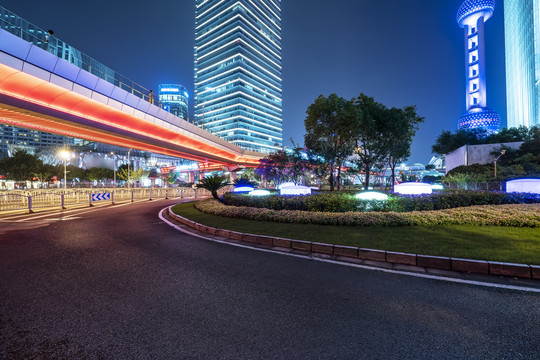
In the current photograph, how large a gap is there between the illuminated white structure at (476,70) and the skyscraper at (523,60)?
9959 millimetres

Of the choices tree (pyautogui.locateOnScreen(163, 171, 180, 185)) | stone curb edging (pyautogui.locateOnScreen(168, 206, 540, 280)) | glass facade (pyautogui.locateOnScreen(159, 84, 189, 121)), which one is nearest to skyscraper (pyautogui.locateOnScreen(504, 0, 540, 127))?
stone curb edging (pyautogui.locateOnScreen(168, 206, 540, 280))

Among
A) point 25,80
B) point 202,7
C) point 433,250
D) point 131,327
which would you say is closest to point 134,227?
point 131,327

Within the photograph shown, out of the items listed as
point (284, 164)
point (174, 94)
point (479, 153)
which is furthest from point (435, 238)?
point (174, 94)

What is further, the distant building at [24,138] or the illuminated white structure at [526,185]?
the distant building at [24,138]

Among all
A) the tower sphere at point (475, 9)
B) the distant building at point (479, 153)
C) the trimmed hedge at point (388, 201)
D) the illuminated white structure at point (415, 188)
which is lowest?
the trimmed hedge at point (388, 201)

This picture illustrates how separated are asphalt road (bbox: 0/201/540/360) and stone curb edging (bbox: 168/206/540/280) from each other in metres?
0.79

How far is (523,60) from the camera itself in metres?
82.2

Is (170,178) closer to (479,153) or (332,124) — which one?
(332,124)

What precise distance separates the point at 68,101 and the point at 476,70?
102 meters

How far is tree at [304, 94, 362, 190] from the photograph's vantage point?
21.2 m

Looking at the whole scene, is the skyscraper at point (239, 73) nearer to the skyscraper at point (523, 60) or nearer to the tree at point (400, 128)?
the skyscraper at point (523, 60)

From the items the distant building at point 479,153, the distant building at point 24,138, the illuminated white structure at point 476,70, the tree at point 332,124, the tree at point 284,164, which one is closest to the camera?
the tree at point 332,124

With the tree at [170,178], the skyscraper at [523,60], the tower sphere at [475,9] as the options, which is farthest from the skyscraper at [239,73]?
the skyscraper at [523,60]

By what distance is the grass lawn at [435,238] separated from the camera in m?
4.97
